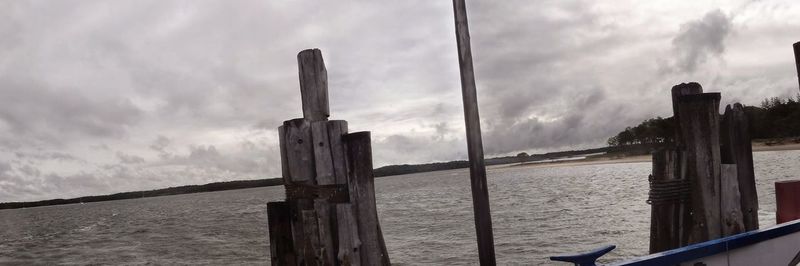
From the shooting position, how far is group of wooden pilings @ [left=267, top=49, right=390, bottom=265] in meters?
6.09

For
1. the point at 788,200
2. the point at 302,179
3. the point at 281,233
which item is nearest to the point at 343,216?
the point at 302,179

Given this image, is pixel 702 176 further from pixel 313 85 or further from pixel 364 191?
pixel 313 85

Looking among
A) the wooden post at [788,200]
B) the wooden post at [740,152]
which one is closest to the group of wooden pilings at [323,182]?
the wooden post at [740,152]

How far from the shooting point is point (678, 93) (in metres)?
6.14

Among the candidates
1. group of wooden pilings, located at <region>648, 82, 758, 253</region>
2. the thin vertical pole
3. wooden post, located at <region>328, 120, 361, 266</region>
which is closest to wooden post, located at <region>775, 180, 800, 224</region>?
group of wooden pilings, located at <region>648, 82, 758, 253</region>

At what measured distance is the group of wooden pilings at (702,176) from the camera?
605 cm

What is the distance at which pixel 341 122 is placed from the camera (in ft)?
20.4

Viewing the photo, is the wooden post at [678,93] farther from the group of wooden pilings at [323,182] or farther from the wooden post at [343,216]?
the wooden post at [343,216]

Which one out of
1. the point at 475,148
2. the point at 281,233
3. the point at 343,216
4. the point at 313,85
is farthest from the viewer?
the point at 281,233

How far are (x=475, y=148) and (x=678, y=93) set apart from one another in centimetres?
229

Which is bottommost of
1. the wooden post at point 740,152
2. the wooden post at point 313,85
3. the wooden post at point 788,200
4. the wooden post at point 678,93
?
the wooden post at point 788,200

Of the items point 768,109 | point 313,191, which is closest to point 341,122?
point 313,191

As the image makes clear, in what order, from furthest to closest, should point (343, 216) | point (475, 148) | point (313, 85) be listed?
point (313, 85) < point (343, 216) < point (475, 148)

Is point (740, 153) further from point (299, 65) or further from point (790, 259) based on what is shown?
point (299, 65)
